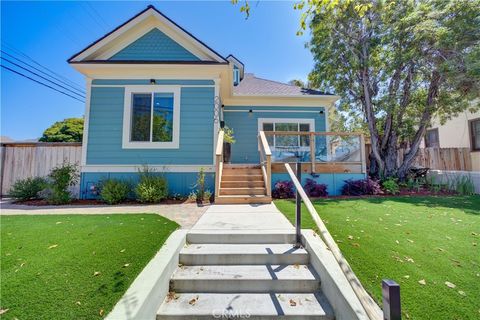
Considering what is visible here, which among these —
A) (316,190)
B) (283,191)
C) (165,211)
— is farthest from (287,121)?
(165,211)

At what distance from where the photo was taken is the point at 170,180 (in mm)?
7551

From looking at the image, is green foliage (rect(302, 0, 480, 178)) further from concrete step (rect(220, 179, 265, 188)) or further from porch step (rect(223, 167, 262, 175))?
concrete step (rect(220, 179, 265, 188))

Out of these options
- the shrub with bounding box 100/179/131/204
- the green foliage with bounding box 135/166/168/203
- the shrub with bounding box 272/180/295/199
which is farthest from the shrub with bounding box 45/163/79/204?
the shrub with bounding box 272/180/295/199

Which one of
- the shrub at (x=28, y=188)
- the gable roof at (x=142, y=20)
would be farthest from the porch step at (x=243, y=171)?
the shrub at (x=28, y=188)

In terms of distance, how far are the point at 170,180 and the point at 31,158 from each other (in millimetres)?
6138

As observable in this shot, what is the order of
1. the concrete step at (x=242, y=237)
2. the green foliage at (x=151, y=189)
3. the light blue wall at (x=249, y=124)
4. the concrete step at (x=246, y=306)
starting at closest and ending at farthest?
the concrete step at (x=246, y=306) < the concrete step at (x=242, y=237) < the green foliage at (x=151, y=189) < the light blue wall at (x=249, y=124)

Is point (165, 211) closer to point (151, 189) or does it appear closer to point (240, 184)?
point (151, 189)

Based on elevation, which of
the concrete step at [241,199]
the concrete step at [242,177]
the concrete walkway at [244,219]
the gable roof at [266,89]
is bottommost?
the concrete walkway at [244,219]

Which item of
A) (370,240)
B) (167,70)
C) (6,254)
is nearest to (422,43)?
(370,240)

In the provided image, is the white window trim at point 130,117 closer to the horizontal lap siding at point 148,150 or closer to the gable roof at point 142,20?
the horizontal lap siding at point 148,150

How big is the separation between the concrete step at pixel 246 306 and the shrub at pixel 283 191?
4586mm

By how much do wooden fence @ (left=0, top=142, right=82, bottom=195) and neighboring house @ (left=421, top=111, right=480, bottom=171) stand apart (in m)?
17.1

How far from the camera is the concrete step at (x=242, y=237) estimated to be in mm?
3393

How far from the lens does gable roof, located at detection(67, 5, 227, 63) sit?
25.3ft
